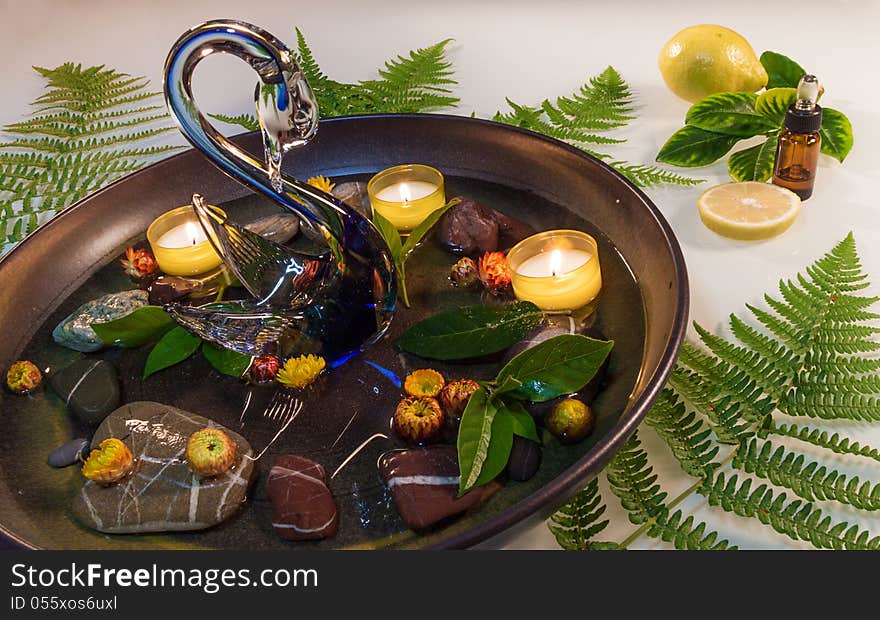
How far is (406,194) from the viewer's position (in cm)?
110

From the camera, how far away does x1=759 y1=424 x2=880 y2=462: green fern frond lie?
2.59 ft

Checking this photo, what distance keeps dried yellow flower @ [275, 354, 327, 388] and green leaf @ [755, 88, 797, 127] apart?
73 centimetres


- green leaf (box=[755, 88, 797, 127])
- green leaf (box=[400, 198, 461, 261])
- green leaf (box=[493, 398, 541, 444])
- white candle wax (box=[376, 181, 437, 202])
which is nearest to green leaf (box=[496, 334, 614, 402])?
green leaf (box=[493, 398, 541, 444])

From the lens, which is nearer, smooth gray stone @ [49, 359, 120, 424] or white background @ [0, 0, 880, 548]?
smooth gray stone @ [49, 359, 120, 424]

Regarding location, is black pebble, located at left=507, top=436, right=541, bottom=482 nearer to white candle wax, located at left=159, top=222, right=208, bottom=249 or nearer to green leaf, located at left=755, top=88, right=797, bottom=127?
white candle wax, located at left=159, top=222, right=208, bottom=249

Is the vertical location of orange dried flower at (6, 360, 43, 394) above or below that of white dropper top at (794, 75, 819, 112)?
below

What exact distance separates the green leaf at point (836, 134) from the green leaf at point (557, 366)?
0.60 meters

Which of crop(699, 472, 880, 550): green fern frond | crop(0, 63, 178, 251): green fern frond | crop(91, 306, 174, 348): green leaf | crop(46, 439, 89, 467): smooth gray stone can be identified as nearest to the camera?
crop(699, 472, 880, 550): green fern frond

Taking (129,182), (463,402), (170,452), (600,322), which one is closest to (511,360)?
(463,402)

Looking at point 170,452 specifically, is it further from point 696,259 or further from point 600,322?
point 696,259

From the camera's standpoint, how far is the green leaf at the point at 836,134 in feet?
3.89

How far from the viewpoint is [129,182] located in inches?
45.0

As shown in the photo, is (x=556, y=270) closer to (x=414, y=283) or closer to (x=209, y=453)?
(x=414, y=283)

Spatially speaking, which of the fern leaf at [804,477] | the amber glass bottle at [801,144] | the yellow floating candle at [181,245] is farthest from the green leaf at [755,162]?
the yellow floating candle at [181,245]
